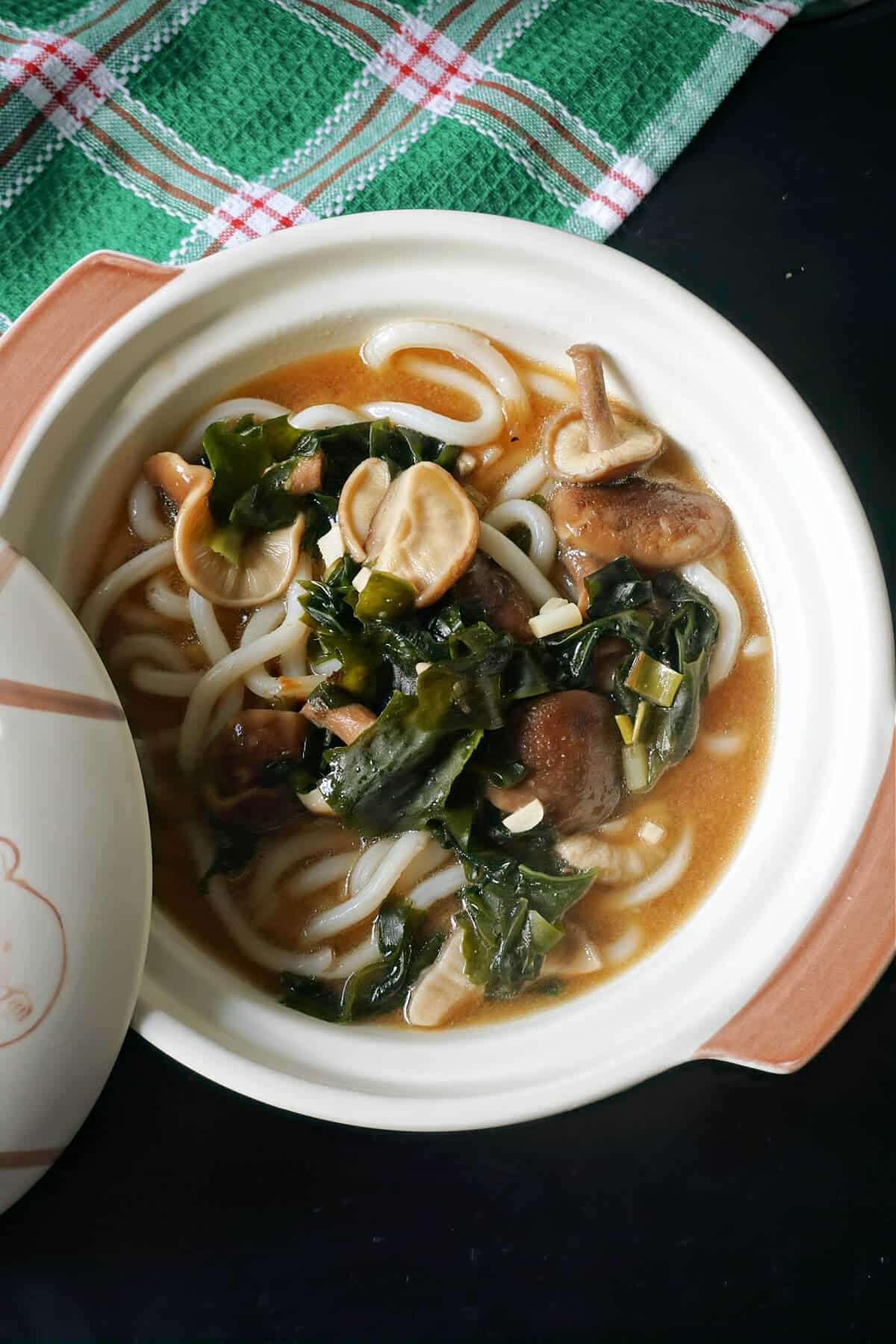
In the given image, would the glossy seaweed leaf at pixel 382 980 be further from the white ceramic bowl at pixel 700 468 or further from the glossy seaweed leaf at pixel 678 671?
the glossy seaweed leaf at pixel 678 671

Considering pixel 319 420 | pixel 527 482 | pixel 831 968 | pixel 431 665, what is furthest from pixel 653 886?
pixel 319 420

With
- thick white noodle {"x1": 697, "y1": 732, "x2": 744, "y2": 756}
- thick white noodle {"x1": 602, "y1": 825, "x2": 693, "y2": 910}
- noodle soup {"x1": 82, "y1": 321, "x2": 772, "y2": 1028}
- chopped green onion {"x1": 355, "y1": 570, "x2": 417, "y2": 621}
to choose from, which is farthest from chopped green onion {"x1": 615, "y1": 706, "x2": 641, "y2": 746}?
chopped green onion {"x1": 355, "y1": 570, "x2": 417, "y2": 621}

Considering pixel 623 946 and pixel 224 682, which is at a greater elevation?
pixel 623 946

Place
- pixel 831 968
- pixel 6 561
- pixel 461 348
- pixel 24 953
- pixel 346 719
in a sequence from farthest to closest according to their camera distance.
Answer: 1. pixel 461 348
2. pixel 346 719
3. pixel 831 968
4. pixel 6 561
5. pixel 24 953

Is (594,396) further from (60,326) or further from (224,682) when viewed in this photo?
(60,326)

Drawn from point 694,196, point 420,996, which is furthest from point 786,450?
point 420,996

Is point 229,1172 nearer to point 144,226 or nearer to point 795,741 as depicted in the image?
Answer: point 795,741

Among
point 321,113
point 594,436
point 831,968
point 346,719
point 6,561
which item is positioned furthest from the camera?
point 321,113

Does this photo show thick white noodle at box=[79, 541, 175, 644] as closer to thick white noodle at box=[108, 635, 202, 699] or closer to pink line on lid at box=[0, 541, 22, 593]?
thick white noodle at box=[108, 635, 202, 699]

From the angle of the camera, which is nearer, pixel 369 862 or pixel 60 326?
pixel 60 326
